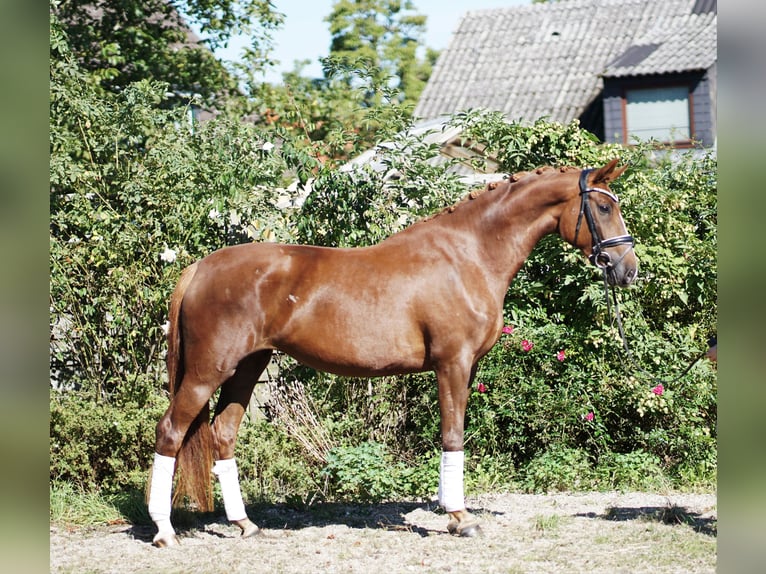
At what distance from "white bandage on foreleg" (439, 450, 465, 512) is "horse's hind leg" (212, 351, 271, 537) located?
1285 mm

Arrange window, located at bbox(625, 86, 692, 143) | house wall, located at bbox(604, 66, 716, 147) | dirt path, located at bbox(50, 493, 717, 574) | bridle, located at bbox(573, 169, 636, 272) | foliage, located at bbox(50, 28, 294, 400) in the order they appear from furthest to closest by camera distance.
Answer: window, located at bbox(625, 86, 692, 143) < house wall, located at bbox(604, 66, 716, 147) < foliage, located at bbox(50, 28, 294, 400) < bridle, located at bbox(573, 169, 636, 272) < dirt path, located at bbox(50, 493, 717, 574)

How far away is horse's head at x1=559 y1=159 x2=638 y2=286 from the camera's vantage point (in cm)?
531

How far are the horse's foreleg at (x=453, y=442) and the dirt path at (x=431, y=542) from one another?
0.49 feet

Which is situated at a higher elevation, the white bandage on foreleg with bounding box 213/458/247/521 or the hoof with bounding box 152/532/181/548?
the white bandage on foreleg with bounding box 213/458/247/521

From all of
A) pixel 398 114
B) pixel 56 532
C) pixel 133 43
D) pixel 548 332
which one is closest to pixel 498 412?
pixel 548 332

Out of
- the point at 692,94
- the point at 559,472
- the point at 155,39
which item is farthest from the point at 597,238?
the point at 692,94

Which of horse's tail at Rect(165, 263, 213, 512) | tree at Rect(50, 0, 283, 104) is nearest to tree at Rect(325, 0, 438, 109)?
tree at Rect(50, 0, 283, 104)

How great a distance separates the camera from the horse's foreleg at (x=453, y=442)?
5.37 metres

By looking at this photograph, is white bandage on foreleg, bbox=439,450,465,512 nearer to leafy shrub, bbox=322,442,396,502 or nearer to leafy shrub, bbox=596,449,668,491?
leafy shrub, bbox=322,442,396,502

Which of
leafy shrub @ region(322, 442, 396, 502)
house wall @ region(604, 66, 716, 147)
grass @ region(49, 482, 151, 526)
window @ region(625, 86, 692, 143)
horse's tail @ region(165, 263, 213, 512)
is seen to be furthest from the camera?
window @ region(625, 86, 692, 143)

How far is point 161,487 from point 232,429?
0.59 metres

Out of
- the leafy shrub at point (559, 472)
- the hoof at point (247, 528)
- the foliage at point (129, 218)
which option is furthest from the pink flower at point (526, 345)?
the hoof at point (247, 528)

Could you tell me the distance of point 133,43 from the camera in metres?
13.3

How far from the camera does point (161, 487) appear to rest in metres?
5.34
